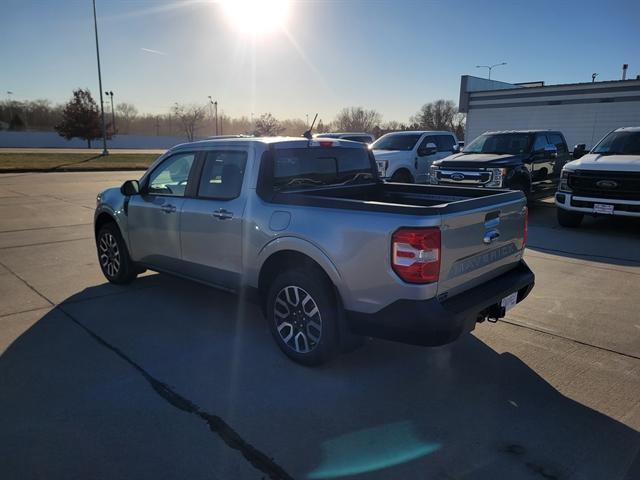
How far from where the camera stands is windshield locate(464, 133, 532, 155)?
11695 mm

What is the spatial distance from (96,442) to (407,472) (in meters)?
1.81

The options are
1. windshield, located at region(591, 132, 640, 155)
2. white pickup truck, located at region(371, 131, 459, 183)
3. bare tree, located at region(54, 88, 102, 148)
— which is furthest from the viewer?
bare tree, located at region(54, 88, 102, 148)

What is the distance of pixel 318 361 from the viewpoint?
3.64 meters

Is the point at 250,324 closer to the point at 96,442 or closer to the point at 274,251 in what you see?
the point at 274,251

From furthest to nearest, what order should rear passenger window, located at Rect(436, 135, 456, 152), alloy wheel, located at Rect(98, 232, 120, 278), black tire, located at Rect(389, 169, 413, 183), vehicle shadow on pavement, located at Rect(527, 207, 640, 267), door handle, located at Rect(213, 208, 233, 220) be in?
rear passenger window, located at Rect(436, 135, 456, 152), black tire, located at Rect(389, 169, 413, 183), vehicle shadow on pavement, located at Rect(527, 207, 640, 267), alloy wheel, located at Rect(98, 232, 120, 278), door handle, located at Rect(213, 208, 233, 220)

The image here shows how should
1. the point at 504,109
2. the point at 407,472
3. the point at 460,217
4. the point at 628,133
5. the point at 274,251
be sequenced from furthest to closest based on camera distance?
the point at 504,109
the point at 628,133
the point at 274,251
the point at 460,217
the point at 407,472

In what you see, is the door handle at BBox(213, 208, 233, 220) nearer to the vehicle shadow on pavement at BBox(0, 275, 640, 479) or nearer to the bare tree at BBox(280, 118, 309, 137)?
the vehicle shadow on pavement at BBox(0, 275, 640, 479)

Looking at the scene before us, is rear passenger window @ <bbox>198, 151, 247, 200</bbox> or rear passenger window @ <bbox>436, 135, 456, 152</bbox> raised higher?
rear passenger window @ <bbox>436, 135, 456, 152</bbox>

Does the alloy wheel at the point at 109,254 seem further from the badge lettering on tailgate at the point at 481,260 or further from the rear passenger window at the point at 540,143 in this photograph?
the rear passenger window at the point at 540,143

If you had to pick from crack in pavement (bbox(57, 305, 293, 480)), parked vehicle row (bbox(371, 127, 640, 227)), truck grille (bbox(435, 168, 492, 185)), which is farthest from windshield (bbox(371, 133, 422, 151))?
crack in pavement (bbox(57, 305, 293, 480))

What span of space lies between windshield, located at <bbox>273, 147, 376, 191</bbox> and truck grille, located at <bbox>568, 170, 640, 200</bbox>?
578cm

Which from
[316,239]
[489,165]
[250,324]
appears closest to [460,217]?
[316,239]

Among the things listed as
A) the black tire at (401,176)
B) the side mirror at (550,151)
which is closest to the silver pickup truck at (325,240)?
the black tire at (401,176)

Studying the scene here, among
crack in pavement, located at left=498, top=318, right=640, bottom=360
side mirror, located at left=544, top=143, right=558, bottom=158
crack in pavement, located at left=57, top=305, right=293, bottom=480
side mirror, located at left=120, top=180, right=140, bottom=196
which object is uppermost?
side mirror, located at left=544, top=143, right=558, bottom=158
